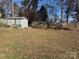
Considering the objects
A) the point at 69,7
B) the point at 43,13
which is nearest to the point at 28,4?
the point at 43,13

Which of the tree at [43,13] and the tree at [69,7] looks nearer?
the tree at [69,7]

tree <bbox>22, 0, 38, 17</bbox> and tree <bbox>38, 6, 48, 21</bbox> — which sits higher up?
tree <bbox>22, 0, 38, 17</bbox>

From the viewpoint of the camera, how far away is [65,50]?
842cm

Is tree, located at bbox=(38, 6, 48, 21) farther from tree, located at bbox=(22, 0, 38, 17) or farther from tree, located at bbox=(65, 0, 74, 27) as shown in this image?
tree, located at bbox=(65, 0, 74, 27)

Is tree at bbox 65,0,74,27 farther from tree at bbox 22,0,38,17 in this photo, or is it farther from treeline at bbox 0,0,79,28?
tree at bbox 22,0,38,17

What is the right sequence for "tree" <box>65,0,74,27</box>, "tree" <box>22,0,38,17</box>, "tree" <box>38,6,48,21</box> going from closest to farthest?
"tree" <box>65,0,74,27</box>, "tree" <box>38,6,48,21</box>, "tree" <box>22,0,38,17</box>

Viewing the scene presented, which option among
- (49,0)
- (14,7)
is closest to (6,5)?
(14,7)

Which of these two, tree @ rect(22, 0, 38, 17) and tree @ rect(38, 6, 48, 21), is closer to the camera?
tree @ rect(38, 6, 48, 21)

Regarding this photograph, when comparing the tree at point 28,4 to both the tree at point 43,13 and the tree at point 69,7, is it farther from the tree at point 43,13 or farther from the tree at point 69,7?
the tree at point 69,7

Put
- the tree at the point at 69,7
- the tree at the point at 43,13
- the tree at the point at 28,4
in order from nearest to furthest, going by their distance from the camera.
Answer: the tree at the point at 69,7 < the tree at the point at 43,13 < the tree at the point at 28,4

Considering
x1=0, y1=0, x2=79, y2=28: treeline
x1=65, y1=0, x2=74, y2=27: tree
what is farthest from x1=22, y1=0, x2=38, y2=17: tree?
x1=65, y1=0, x2=74, y2=27: tree

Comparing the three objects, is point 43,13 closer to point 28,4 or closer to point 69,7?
point 28,4

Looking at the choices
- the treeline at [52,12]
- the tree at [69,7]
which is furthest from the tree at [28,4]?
the tree at [69,7]

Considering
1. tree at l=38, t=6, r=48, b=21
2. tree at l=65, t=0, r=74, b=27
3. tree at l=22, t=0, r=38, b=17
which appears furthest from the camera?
tree at l=22, t=0, r=38, b=17
